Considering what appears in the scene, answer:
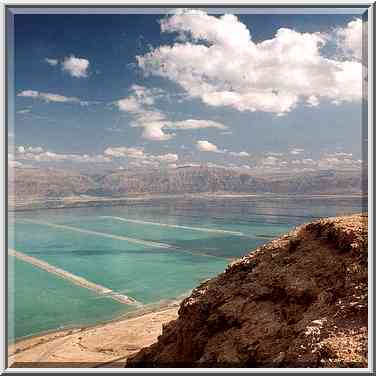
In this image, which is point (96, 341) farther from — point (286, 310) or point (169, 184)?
point (169, 184)

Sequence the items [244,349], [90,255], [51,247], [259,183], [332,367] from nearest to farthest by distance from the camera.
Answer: [332,367] → [244,349] → [90,255] → [51,247] → [259,183]

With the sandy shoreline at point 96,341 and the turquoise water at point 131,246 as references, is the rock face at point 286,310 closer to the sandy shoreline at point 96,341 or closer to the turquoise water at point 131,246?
the turquoise water at point 131,246

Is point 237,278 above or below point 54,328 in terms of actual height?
above

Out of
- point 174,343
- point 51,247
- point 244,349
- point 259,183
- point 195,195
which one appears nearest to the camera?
point 244,349

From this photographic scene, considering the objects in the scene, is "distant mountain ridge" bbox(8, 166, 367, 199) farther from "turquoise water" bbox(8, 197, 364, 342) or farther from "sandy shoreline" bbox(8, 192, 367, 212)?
"turquoise water" bbox(8, 197, 364, 342)

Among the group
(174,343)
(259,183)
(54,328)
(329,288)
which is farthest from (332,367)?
(259,183)

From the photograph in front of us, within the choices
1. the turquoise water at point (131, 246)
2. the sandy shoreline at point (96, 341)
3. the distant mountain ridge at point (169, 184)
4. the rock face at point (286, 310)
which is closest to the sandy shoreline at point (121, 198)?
the distant mountain ridge at point (169, 184)

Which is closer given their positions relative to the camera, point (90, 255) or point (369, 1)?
point (369, 1)

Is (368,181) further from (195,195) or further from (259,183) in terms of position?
(195,195)
